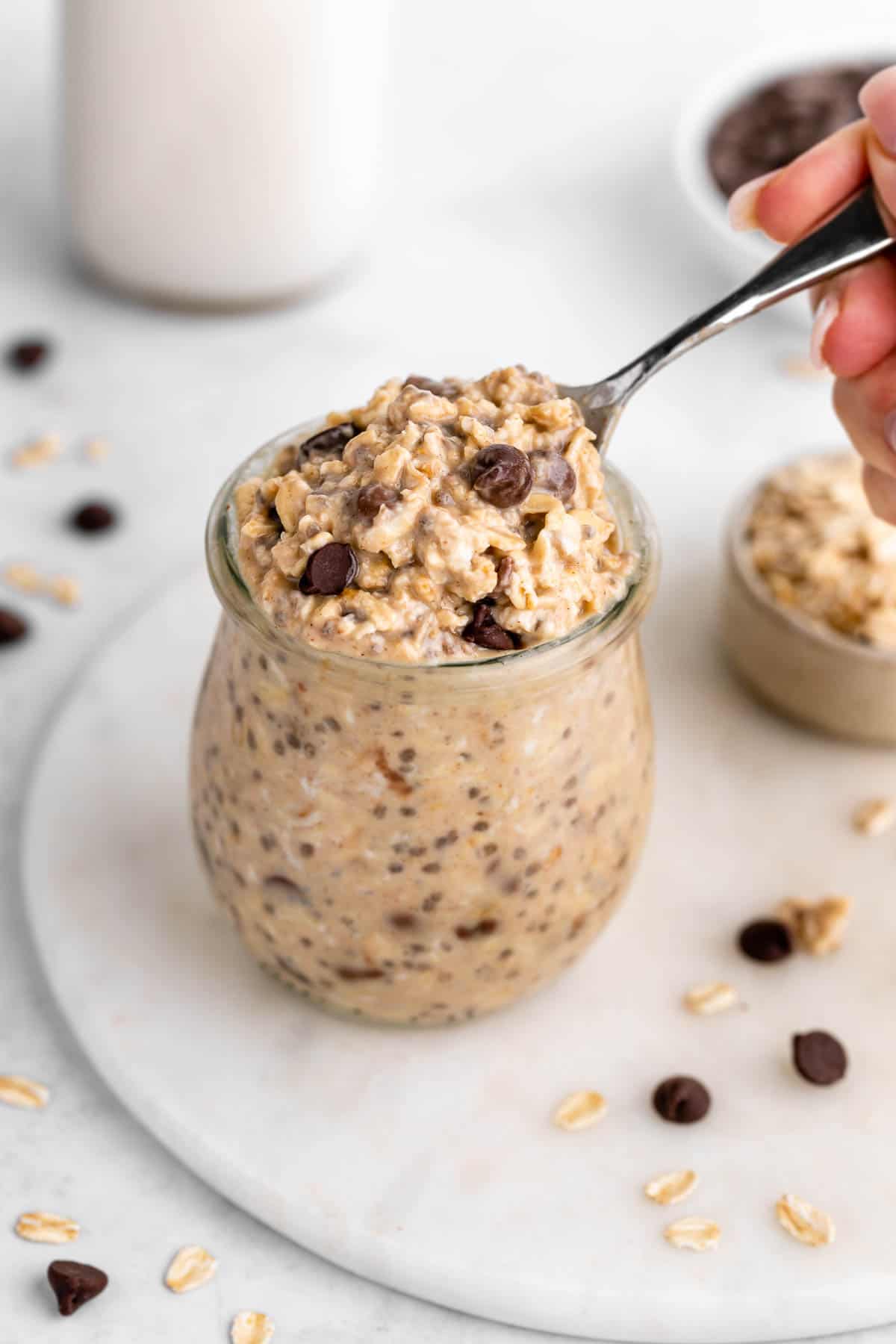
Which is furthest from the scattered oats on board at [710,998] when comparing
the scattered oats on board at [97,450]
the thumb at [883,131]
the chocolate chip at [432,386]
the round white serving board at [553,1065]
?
the scattered oats on board at [97,450]

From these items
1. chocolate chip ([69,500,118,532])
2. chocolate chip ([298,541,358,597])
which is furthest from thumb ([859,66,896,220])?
chocolate chip ([69,500,118,532])

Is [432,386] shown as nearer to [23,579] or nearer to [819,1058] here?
[819,1058]

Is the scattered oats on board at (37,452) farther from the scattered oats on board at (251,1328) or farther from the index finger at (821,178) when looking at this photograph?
the scattered oats on board at (251,1328)

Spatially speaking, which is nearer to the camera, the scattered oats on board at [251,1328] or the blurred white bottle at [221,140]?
the scattered oats on board at [251,1328]

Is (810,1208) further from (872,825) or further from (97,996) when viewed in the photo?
(97,996)

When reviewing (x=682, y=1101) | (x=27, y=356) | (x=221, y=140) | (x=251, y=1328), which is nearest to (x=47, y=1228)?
(x=251, y=1328)

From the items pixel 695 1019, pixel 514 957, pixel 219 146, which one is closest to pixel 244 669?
pixel 514 957
